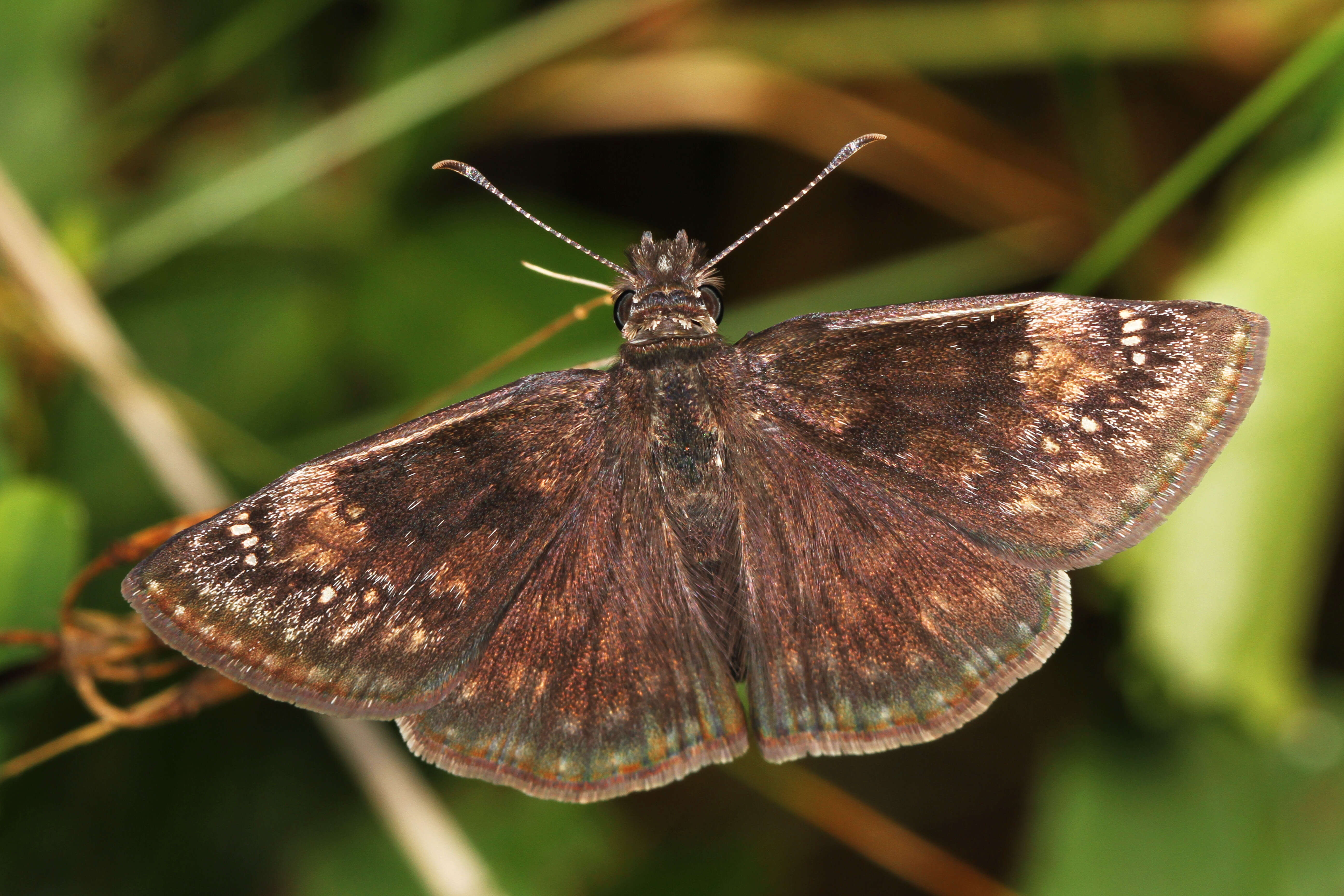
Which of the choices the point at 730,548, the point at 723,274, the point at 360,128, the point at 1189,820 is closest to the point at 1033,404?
the point at 730,548

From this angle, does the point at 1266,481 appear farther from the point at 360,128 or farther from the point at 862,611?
the point at 360,128

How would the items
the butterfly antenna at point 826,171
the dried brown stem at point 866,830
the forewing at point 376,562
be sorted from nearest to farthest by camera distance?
the forewing at point 376,562 < the butterfly antenna at point 826,171 < the dried brown stem at point 866,830

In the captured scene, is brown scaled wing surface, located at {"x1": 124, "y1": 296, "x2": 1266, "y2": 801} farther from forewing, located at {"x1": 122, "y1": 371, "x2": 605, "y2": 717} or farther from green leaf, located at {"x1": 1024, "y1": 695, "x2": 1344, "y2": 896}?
green leaf, located at {"x1": 1024, "y1": 695, "x2": 1344, "y2": 896}

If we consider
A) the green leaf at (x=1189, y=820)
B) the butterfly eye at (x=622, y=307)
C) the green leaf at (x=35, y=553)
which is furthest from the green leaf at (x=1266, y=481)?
the green leaf at (x=35, y=553)

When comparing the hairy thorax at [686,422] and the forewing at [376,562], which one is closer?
the forewing at [376,562]

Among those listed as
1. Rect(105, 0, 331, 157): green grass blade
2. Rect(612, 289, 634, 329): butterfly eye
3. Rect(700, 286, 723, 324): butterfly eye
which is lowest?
Rect(700, 286, 723, 324): butterfly eye

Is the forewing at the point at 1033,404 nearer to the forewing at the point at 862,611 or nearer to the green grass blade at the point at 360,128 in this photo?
the forewing at the point at 862,611

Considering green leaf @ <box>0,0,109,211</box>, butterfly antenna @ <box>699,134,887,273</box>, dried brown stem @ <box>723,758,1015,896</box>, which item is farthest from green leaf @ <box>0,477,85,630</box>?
dried brown stem @ <box>723,758,1015,896</box>
